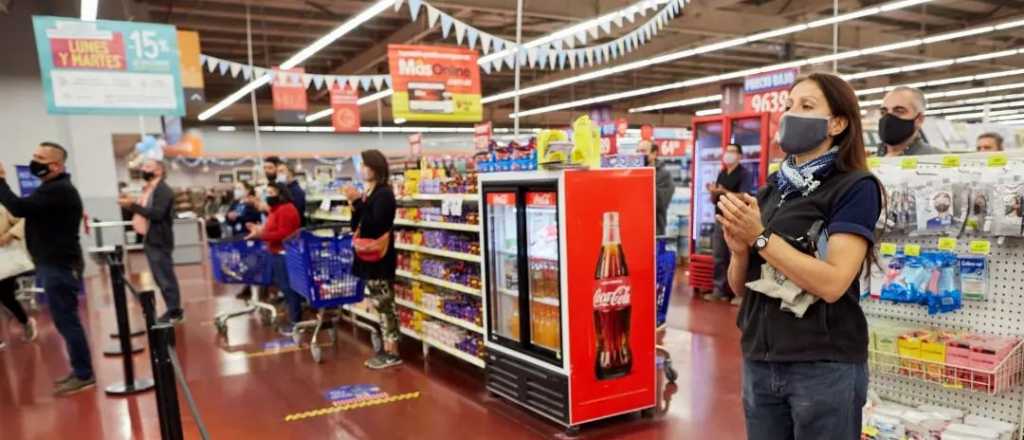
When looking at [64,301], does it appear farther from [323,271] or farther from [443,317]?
[443,317]

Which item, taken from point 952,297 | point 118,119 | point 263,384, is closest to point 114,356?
point 263,384

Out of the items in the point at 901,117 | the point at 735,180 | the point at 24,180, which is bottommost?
the point at 735,180

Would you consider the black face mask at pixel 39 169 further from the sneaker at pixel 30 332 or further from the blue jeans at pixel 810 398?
the blue jeans at pixel 810 398

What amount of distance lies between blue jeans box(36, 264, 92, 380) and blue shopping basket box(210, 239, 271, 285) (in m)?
1.85

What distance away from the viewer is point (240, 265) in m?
6.48

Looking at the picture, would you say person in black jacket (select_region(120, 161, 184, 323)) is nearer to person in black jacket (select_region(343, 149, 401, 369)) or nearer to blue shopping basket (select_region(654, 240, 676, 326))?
person in black jacket (select_region(343, 149, 401, 369))

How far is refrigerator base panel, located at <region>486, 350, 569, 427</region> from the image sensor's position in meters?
3.56

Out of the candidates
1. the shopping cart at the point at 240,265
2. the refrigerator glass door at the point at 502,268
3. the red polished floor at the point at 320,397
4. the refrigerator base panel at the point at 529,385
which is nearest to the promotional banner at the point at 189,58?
the shopping cart at the point at 240,265

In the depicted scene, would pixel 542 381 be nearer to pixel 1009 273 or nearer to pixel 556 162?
pixel 556 162

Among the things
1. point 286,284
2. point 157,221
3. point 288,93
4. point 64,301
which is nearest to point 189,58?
point 288,93

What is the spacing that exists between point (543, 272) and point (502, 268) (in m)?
0.54

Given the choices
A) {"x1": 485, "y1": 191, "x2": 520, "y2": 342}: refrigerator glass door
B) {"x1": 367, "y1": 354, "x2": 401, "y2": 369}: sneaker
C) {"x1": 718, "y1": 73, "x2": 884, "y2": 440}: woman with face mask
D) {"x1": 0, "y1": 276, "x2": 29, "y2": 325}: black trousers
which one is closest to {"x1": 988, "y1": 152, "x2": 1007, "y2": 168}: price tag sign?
{"x1": 718, "y1": 73, "x2": 884, "y2": 440}: woman with face mask

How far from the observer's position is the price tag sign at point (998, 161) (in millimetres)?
2402

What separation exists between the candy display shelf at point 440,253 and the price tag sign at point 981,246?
2.86 meters
